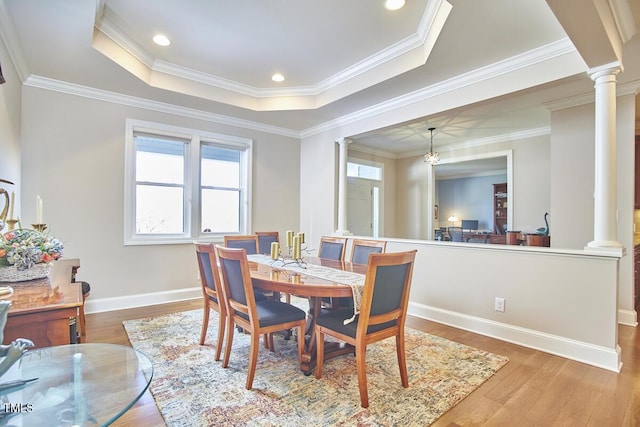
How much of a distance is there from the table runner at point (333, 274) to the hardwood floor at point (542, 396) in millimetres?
800

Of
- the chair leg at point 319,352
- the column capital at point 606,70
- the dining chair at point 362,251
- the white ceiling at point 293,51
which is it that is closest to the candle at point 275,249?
the dining chair at point 362,251

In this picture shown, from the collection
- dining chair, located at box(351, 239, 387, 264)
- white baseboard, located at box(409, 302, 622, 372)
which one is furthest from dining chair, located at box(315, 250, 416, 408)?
white baseboard, located at box(409, 302, 622, 372)

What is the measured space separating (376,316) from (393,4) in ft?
7.64

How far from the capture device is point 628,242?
3467 millimetres

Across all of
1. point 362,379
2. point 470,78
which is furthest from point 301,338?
point 470,78

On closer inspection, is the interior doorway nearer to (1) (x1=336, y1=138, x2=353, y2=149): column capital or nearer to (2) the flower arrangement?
(1) (x1=336, y1=138, x2=353, y2=149): column capital

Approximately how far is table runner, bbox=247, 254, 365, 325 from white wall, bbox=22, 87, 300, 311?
1.70 meters

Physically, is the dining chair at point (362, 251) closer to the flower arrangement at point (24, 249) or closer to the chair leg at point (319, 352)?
the chair leg at point (319, 352)

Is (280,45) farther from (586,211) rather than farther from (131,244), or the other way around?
(586,211)

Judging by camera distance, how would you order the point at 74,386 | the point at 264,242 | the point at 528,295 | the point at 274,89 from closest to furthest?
the point at 74,386
the point at 528,295
the point at 264,242
the point at 274,89

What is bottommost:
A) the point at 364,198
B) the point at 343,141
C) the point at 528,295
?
the point at 528,295

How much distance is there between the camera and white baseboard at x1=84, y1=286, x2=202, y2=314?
3674 millimetres

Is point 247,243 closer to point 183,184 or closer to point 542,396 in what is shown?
point 183,184

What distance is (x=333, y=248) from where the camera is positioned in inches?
139
